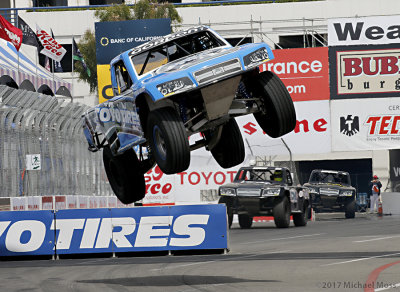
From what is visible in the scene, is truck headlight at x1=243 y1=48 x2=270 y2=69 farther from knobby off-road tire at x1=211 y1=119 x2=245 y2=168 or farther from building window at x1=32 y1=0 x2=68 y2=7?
building window at x1=32 y1=0 x2=68 y2=7

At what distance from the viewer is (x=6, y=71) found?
98.9 feet

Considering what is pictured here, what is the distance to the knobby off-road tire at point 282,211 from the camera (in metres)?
26.3

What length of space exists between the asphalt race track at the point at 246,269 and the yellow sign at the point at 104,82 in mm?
12869

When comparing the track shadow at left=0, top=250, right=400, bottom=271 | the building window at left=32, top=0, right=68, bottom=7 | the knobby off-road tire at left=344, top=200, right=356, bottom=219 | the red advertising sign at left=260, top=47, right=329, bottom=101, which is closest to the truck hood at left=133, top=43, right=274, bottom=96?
the track shadow at left=0, top=250, right=400, bottom=271

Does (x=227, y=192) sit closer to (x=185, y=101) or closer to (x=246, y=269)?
(x=246, y=269)

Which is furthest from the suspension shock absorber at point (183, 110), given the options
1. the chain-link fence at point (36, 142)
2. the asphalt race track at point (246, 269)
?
the chain-link fence at point (36, 142)

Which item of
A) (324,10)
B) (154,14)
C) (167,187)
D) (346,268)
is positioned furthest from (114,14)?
(346,268)

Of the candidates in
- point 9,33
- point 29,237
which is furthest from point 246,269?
point 9,33

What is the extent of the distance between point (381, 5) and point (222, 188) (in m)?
28.5

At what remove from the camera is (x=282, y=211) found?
26.5 metres

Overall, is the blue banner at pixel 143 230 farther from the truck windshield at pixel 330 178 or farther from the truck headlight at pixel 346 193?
the truck windshield at pixel 330 178

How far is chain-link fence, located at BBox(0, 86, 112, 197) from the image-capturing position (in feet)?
66.4

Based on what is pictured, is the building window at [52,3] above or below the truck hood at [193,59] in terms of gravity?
above

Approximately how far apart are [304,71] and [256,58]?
22.0 meters
